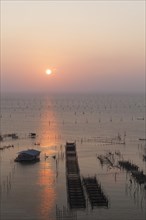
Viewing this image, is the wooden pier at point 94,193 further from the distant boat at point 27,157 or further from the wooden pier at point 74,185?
the distant boat at point 27,157

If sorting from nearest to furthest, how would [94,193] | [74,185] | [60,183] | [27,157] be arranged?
[94,193] → [74,185] → [60,183] → [27,157]

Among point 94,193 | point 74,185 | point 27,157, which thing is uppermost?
point 27,157

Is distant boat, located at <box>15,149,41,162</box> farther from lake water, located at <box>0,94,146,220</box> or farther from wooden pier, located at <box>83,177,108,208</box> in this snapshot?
wooden pier, located at <box>83,177,108,208</box>

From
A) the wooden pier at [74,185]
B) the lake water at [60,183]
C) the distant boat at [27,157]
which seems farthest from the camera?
the distant boat at [27,157]

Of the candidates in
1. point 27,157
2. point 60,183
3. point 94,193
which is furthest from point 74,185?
point 27,157

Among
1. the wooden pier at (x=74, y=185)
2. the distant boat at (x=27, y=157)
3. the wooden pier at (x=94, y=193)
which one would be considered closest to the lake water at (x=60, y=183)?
the wooden pier at (x=94, y=193)

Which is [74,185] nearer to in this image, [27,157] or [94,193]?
[94,193]

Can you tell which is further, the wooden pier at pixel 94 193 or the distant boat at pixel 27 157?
the distant boat at pixel 27 157

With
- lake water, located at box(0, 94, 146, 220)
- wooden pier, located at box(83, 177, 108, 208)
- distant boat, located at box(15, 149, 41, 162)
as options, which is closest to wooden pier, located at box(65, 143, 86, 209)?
lake water, located at box(0, 94, 146, 220)
